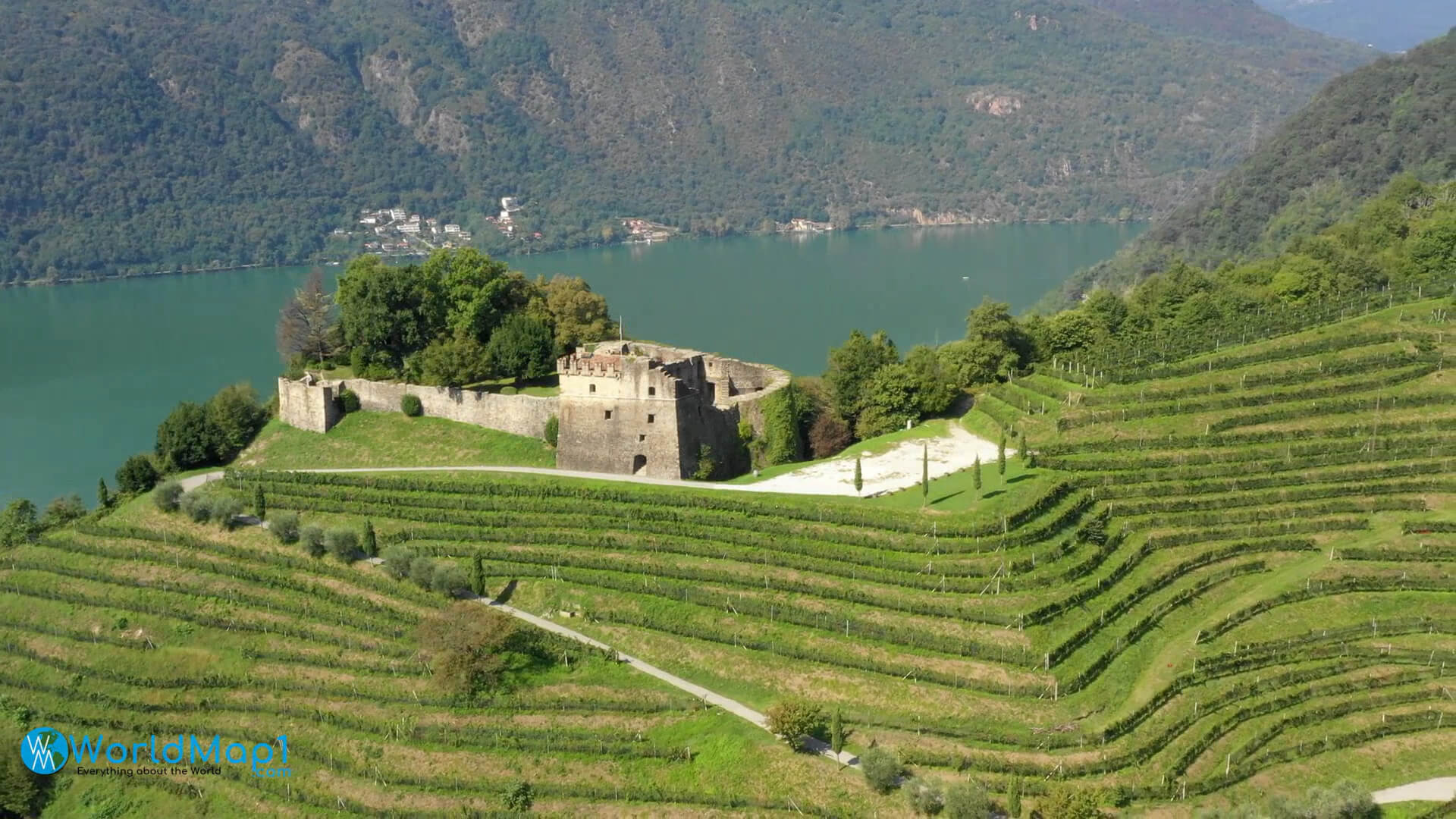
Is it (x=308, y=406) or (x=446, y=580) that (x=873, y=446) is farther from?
(x=308, y=406)

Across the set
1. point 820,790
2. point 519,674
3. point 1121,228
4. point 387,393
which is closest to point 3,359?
point 387,393

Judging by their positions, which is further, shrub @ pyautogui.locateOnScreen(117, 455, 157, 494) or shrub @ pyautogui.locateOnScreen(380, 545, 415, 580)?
shrub @ pyautogui.locateOnScreen(117, 455, 157, 494)

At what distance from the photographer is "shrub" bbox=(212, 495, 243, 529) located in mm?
42375

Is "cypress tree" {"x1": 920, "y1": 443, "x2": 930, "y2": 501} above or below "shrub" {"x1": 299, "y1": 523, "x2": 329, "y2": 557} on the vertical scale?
above

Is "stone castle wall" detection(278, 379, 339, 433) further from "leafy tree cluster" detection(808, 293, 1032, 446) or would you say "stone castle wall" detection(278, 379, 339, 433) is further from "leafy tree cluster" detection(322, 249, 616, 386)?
"leafy tree cluster" detection(808, 293, 1032, 446)

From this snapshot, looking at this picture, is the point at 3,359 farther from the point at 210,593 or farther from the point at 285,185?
the point at 285,185

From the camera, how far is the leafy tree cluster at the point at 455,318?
164ft

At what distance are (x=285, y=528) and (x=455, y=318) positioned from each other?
13518mm

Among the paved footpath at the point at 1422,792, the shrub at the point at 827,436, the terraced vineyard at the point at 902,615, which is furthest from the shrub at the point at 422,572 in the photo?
the paved footpath at the point at 1422,792

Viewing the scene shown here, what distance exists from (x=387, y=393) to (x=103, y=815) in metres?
20.4

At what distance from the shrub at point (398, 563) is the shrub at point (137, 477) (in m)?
14.8

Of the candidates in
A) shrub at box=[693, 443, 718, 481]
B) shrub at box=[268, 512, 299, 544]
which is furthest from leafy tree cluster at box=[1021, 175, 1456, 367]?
shrub at box=[268, 512, 299, 544]

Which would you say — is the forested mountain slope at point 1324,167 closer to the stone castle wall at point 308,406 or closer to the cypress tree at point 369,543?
the stone castle wall at point 308,406

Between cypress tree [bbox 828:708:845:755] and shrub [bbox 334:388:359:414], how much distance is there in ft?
91.5
